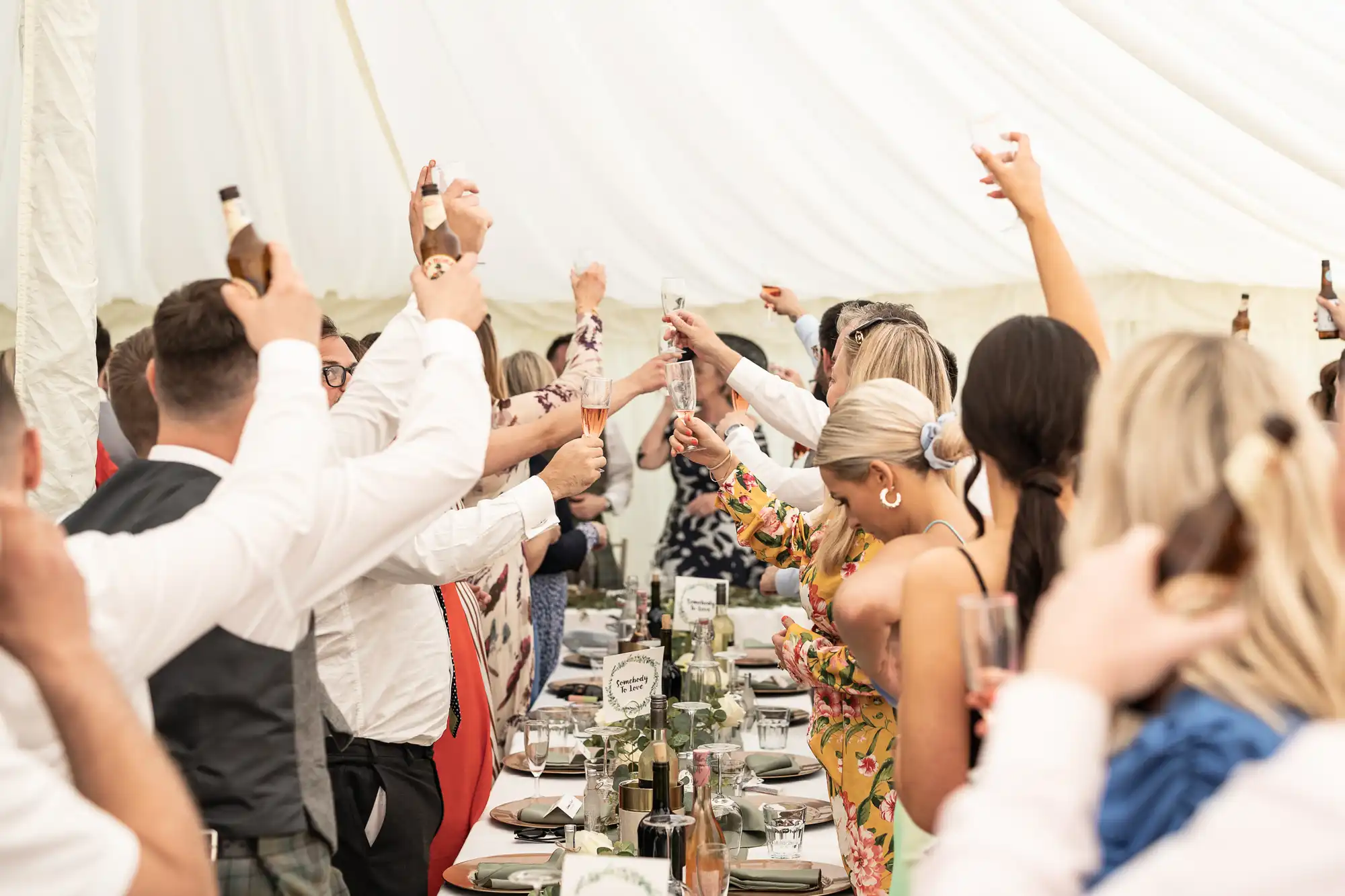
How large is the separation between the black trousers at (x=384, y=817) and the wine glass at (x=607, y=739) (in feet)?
1.16

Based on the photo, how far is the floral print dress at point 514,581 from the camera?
2.99 meters

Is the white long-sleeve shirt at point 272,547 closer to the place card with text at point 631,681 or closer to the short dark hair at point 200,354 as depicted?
the short dark hair at point 200,354

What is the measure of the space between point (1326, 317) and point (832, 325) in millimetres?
1277

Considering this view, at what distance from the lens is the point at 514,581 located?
3.81m

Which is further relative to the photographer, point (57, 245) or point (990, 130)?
point (57, 245)

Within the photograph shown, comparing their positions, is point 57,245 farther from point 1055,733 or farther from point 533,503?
point 1055,733

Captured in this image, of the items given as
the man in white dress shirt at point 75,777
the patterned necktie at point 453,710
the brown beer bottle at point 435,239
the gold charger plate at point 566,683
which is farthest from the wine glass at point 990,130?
the gold charger plate at point 566,683

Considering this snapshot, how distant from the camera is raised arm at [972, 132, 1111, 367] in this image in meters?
1.77

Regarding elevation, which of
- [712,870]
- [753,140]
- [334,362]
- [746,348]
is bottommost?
[712,870]

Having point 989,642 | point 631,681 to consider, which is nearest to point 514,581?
point 631,681

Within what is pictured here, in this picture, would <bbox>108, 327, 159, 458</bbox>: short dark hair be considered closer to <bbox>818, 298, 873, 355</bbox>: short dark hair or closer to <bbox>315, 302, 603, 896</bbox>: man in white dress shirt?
<bbox>315, 302, 603, 896</bbox>: man in white dress shirt

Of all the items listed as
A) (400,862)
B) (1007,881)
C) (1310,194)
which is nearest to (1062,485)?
(1007,881)

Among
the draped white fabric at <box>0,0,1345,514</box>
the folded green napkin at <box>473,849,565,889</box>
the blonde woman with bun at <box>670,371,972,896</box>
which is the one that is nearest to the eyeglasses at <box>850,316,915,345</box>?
the blonde woman with bun at <box>670,371,972,896</box>

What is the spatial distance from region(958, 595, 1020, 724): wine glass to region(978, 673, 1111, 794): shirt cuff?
147mm
